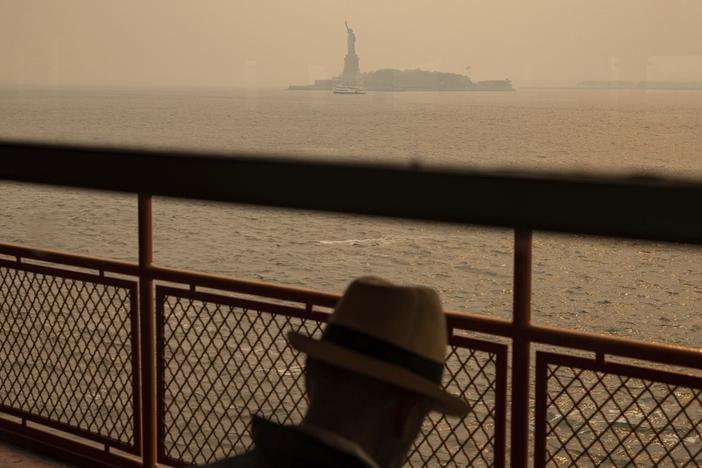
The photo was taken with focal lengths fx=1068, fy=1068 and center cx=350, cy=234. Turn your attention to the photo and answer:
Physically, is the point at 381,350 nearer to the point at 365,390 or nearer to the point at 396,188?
the point at 365,390

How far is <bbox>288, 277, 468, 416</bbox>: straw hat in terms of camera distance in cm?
93

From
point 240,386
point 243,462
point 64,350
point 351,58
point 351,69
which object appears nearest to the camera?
point 243,462

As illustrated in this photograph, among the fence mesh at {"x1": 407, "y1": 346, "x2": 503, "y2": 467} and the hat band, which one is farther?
the fence mesh at {"x1": 407, "y1": 346, "x2": 503, "y2": 467}

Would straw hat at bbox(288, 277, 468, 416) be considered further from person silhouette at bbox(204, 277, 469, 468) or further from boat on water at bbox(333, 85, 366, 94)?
boat on water at bbox(333, 85, 366, 94)

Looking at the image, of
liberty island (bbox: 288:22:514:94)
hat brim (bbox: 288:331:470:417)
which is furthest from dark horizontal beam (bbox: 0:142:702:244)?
liberty island (bbox: 288:22:514:94)

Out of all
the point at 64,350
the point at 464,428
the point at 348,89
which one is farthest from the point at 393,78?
the point at 64,350

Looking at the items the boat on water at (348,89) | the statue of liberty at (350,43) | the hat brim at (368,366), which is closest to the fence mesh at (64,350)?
the hat brim at (368,366)

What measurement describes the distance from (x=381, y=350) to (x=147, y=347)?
9.46ft

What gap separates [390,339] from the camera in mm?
990

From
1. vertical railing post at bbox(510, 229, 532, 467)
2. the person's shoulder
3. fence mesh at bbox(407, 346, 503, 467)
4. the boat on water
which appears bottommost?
fence mesh at bbox(407, 346, 503, 467)

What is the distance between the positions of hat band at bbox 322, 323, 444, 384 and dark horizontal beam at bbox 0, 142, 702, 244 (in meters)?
0.13

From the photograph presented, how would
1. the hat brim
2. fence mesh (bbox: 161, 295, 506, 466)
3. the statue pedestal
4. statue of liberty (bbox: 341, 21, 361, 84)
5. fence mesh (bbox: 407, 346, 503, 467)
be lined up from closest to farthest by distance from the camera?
the hat brim, fence mesh (bbox: 407, 346, 503, 467), fence mesh (bbox: 161, 295, 506, 466), statue of liberty (bbox: 341, 21, 361, 84), the statue pedestal

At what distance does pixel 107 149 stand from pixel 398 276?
4834 centimetres

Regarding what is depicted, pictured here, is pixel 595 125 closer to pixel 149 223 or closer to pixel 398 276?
pixel 398 276
